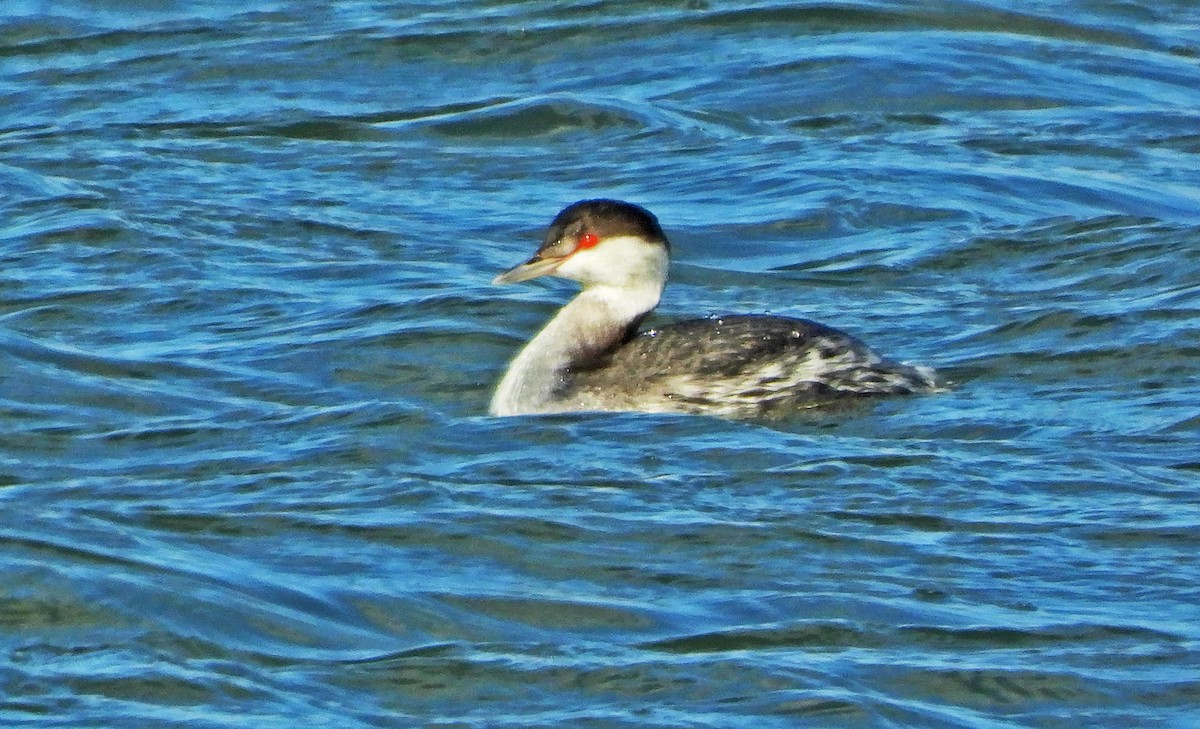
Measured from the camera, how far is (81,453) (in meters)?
9.66

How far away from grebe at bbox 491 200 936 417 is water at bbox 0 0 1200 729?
0.74ft

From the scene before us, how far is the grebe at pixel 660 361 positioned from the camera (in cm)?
1026

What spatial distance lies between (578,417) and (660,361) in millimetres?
434

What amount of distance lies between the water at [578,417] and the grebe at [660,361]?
0.74 feet

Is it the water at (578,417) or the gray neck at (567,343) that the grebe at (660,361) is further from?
the water at (578,417)

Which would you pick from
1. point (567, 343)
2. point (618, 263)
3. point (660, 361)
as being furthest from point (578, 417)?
point (618, 263)

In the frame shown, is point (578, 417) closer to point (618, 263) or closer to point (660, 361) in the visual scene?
point (660, 361)

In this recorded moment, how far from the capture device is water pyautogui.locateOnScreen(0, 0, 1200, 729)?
24.3ft

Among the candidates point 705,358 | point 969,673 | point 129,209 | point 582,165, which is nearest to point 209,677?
point 969,673

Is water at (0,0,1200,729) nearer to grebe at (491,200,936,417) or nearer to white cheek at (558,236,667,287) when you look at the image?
grebe at (491,200,936,417)

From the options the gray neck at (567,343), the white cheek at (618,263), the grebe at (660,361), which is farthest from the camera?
the white cheek at (618,263)

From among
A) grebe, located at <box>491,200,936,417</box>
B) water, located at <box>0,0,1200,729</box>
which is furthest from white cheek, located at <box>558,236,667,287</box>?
water, located at <box>0,0,1200,729</box>

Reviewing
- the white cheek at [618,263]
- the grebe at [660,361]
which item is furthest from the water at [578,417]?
the white cheek at [618,263]

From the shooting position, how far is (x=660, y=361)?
408 inches
